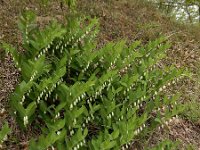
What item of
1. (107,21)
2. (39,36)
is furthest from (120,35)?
(39,36)

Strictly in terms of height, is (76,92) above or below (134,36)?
above

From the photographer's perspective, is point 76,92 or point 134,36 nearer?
point 76,92

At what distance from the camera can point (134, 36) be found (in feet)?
19.3

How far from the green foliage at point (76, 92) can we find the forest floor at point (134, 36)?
0.67 ft

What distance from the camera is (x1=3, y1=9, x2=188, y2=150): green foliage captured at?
3047 mm

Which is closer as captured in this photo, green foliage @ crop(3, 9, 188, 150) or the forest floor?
green foliage @ crop(3, 9, 188, 150)

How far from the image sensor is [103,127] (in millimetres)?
3473

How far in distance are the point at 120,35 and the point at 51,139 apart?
332 cm

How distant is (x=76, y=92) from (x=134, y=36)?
293cm

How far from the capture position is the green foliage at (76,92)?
10.00ft

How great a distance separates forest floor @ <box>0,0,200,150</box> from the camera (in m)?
3.73

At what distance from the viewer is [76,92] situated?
10.4 feet

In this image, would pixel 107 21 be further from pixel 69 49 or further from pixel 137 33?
pixel 69 49

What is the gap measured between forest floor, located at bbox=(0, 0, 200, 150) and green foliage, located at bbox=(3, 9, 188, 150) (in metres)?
0.20
